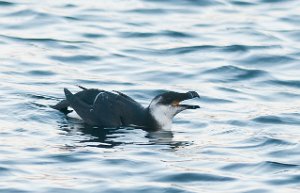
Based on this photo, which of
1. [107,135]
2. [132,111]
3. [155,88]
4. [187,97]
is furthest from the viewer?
[155,88]

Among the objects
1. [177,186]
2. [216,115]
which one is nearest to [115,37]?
[216,115]

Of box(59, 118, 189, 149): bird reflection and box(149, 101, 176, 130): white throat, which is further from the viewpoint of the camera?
box(149, 101, 176, 130): white throat

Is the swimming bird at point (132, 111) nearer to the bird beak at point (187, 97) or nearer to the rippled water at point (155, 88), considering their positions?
the bird beak at point (187, 97)

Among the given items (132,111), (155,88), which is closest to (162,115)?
(132,111)

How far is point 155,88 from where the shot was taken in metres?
18.2

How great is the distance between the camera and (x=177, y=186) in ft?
42.9

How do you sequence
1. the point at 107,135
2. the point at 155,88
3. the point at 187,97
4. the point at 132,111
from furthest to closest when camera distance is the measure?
the point at 155,88 < the point at 132,111 < the point at 187,97 < the point at 107,135

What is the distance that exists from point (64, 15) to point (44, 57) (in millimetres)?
3310

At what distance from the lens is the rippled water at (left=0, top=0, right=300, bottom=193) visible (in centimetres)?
1349

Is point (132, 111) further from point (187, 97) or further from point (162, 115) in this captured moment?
point (187, 97)

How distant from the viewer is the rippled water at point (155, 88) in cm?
1349

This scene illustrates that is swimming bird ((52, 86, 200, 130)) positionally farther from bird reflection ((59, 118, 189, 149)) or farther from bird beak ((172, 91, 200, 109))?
bird reflection ((59, 118, 189, 149))

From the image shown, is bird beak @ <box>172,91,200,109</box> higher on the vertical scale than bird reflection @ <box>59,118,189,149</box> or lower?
higher

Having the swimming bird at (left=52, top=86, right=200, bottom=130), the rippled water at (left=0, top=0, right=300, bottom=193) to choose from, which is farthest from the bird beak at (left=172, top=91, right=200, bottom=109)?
the rippled water at (left=0, top=0, right=300, bottom=193)
